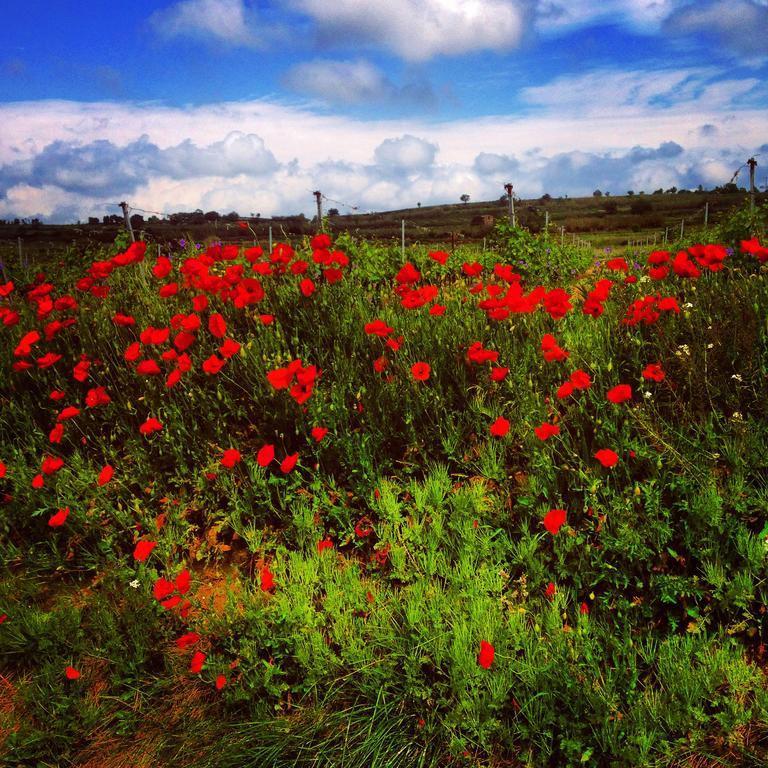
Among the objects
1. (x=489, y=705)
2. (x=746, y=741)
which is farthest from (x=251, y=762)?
(x=746, y=741)

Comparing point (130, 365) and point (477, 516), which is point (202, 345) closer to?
point (130, 365)

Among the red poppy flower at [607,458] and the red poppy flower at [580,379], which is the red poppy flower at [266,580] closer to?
the red poppy flower at [607,458]

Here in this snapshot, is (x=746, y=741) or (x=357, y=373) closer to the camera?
(x=746, y=741)

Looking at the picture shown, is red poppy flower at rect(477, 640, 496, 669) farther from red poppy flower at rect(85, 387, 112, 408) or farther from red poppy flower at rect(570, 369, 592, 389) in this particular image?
red poppy flower at rect(85, 387, 112, 408)

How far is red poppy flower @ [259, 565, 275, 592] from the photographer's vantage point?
247 centimetres

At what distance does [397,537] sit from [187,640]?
993 millimetres

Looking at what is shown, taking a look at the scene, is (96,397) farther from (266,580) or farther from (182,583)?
(266,580)

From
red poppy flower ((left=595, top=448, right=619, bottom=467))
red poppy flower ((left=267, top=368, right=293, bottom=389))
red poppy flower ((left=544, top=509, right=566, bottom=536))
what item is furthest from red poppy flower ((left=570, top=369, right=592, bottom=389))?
red poppy flower ((left=267, top=368, right=293, bottom=389))

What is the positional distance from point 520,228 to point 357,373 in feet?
26.6

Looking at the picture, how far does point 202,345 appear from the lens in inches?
151

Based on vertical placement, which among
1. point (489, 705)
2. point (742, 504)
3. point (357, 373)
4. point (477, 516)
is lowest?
point (489, 705)

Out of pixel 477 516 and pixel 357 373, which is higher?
pixel 357 373

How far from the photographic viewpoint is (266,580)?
248 cm

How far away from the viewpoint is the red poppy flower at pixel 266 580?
2469 millimetres
